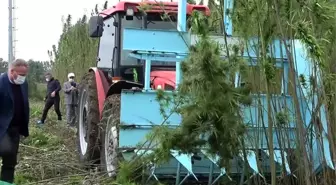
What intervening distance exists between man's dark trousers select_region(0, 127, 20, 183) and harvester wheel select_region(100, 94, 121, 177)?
98 cm

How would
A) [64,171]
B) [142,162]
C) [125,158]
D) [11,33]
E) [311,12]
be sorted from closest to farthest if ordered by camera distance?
[311,12]
[142,162]
[125,158]
[64,171]
[11,33]

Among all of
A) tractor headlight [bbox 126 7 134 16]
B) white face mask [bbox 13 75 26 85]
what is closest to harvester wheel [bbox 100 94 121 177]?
white face mask [bbox 13 75 26 85]

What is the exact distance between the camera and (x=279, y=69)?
15.5 ft

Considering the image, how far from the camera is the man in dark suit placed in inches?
228

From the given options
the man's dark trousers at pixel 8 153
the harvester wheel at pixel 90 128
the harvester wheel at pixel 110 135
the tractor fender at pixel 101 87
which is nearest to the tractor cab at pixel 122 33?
the tractor fender at pixel 101 87

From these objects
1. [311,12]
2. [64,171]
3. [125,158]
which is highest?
[311,12]

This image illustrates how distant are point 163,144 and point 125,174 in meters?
0.96

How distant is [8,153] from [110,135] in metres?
1.13

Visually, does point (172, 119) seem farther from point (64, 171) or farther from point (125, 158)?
point (64, 171)

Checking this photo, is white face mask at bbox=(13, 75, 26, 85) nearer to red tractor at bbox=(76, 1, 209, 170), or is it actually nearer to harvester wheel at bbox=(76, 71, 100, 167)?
red tractor at bbox=(76, 1, 209, 170)

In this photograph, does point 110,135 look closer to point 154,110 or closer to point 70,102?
point 154,110

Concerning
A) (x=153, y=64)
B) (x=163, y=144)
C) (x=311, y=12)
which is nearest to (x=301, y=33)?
(x=311, y=12)

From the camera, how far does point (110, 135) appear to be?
253 inches

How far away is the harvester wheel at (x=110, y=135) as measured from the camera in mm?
6066
